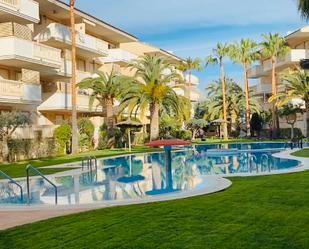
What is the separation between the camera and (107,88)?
121 ft

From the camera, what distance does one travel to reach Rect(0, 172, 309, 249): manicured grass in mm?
6766

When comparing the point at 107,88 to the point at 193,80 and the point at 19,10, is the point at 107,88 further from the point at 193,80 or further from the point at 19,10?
the point at 193,80

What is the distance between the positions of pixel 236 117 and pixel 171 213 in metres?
50.6

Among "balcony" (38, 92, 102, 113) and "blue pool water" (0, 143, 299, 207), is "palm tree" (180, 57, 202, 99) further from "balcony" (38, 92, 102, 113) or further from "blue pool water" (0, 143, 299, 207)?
"blue pool water" (0, 143, 299, 207)

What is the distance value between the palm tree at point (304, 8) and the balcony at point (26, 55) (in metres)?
17.3

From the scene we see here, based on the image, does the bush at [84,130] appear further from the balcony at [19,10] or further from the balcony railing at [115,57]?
the balcony railing at [115,57]

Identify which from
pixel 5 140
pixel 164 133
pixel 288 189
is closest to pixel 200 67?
pixel 164 133

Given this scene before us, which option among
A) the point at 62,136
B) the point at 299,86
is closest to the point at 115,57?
the point at 62,136

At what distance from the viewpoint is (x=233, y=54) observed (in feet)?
172

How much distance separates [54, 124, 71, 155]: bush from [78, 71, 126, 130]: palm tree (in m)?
4.71

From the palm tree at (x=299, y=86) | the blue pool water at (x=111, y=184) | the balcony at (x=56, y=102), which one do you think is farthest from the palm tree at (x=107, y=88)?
the palm tree at (x=299, y=86)

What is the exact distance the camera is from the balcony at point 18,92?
26812mm

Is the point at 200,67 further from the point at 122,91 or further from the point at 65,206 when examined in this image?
the point at 65,206

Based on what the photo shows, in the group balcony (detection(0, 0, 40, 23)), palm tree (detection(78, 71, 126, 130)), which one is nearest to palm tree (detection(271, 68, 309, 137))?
palm tree (detection(78, 71, 126, 130))
